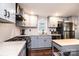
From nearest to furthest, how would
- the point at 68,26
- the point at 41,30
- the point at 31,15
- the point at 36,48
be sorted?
the point at 36,48 → the point at 68,26 → the point at 31,15 → the point at 41,30

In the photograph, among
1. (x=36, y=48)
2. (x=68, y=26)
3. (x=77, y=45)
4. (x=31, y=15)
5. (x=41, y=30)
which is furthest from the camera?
(x=41, y=30)

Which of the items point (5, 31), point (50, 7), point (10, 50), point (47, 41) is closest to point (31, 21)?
point (47, 41)

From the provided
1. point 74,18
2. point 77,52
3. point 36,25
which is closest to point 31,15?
point 36,25

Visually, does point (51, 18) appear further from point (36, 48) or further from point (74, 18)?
point (36, 48)

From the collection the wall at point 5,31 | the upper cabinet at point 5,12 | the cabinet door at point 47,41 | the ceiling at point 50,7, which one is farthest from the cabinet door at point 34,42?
the upper cabinet at point 5,12

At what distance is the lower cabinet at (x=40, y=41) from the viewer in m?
5.60

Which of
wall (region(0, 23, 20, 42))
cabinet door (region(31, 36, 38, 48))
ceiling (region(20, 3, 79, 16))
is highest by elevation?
ceiling (region(20, 3, 79, 16))

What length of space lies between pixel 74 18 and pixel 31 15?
265 cm

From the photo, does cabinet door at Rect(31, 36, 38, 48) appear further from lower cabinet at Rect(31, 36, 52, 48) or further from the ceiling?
the ceiling

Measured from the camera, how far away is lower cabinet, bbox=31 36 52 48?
5.60 m

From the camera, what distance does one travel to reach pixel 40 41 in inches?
223

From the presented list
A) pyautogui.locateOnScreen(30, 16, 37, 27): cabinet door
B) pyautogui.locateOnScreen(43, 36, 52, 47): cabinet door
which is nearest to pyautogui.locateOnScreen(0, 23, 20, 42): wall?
pyautogui.locateOnScreen(43, 36, 52, 47): cabinet door

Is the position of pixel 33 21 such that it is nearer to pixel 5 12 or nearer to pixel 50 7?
pixel 50 7

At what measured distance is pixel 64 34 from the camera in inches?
229
